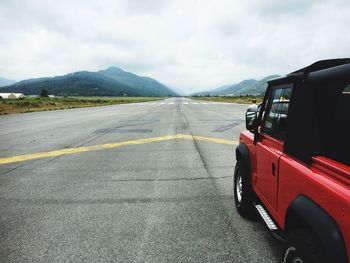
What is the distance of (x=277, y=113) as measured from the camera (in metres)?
3.38

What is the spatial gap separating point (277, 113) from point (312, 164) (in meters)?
1.05

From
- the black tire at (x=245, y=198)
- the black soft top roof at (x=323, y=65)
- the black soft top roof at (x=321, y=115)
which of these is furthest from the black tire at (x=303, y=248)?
the black tire at (x=245, y=198)

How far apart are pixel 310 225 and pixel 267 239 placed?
1749 millimetres

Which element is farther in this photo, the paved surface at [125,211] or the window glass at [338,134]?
the paved surface at [125,211]

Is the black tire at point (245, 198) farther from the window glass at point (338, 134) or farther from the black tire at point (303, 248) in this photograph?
the window glass at point (338, 134)

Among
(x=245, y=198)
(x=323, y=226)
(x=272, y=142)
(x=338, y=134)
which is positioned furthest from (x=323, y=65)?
(x=245, y=198)

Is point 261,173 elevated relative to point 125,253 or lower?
elevated

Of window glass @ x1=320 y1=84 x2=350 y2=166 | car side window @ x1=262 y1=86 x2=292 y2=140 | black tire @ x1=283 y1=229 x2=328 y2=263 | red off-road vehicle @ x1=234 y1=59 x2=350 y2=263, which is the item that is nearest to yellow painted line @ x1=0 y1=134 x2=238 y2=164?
car side window @ x1=262 y1=86 x2=292 y2=140

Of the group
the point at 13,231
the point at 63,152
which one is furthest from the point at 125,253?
the point at 63,152

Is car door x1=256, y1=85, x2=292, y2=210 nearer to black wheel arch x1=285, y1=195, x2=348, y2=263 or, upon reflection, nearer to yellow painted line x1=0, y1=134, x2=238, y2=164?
black wheel arch x1=285, y1=195, x2=348, y2=263

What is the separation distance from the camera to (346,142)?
2.30 m

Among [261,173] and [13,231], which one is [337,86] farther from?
[13,231]

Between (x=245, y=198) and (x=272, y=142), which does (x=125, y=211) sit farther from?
(x=272, y=142)

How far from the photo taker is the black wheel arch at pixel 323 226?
75.3 inches
